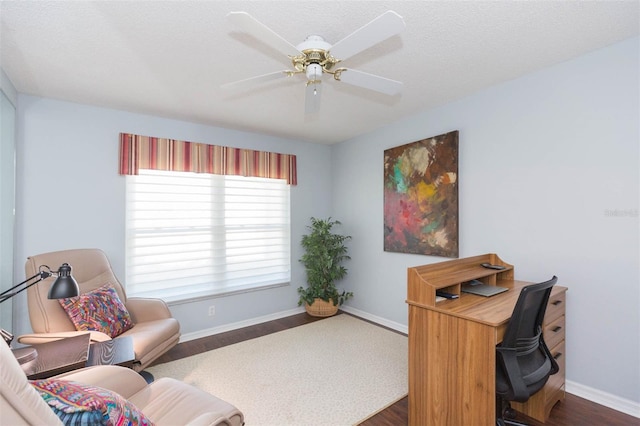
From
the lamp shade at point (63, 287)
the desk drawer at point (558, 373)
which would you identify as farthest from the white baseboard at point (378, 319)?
the lamp shade at point (63, 287)

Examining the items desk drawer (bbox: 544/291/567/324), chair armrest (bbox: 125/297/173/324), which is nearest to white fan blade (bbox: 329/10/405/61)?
desk drawer (bbox: 544/291/567/324)

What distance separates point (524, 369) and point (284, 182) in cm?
333

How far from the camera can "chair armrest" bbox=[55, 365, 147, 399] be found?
1.41 metres

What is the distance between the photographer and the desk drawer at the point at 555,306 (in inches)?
79.4

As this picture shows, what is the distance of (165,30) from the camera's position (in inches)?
72.6

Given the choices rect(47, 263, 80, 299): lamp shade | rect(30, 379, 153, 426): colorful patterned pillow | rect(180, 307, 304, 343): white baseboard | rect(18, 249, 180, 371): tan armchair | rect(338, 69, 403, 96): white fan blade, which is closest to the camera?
rect(30, 379, 153, 426): colorful patterned pillow

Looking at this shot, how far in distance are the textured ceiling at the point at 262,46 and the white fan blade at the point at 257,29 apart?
0.31 meters

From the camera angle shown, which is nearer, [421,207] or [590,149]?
[590,149]

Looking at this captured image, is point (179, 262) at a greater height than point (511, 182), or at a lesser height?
lesser

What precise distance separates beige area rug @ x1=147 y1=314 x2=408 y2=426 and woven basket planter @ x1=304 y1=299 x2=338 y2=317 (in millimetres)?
528

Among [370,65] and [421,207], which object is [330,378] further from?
[370,65]

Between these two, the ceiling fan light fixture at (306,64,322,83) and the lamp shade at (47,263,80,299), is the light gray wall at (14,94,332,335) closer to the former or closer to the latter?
the lamp shade at (47,263,80,299)

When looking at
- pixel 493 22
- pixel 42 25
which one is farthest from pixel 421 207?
pixel 42 25

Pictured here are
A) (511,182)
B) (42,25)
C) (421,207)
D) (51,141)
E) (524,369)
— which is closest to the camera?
(524,369)
